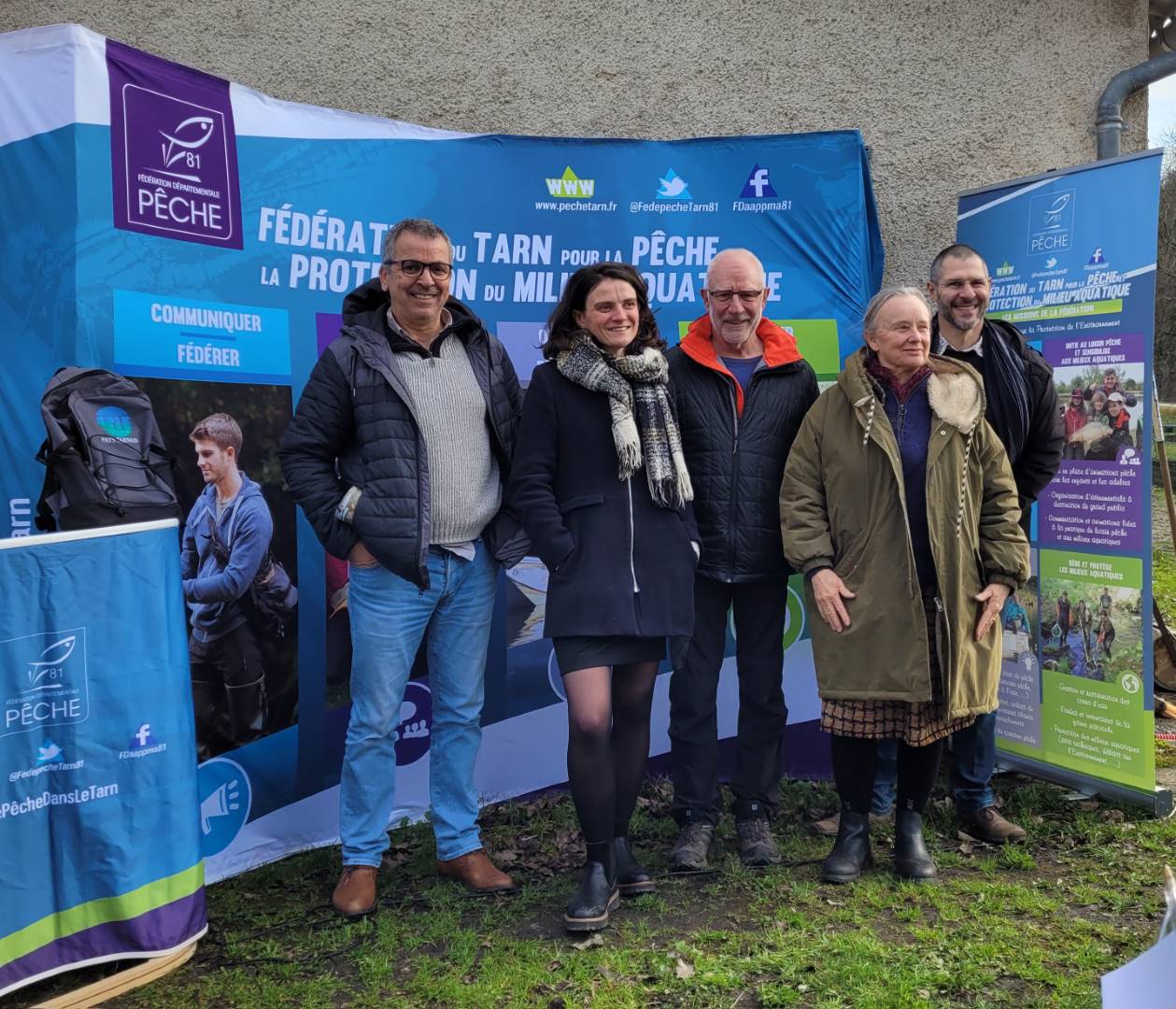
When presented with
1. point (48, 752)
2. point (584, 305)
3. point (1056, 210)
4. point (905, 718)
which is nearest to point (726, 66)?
point (1056, 210)

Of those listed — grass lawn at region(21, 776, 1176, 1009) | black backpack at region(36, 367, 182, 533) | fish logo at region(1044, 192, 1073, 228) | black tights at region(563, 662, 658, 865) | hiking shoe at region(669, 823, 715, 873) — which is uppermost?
fish logo at region(1044, 192, 1073, 228)

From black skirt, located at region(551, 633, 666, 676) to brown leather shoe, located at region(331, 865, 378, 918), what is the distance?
919 mm

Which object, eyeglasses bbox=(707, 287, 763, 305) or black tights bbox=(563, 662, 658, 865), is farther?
eyeglasses bbox=(707, 287, 763, 305)

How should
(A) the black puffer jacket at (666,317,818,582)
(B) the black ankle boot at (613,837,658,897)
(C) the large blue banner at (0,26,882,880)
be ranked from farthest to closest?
(A) the black puffer jacket at (666,317,818,582), (B) the black ankle boot at (613,837,658,897), (C) the large blue banner at (0,26,882,880)

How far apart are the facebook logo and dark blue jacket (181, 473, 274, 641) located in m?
2.25

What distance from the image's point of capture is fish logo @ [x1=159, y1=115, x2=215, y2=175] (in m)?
3.24

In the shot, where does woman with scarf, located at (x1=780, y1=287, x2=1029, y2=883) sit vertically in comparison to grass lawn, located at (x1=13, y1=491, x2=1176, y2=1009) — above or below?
above

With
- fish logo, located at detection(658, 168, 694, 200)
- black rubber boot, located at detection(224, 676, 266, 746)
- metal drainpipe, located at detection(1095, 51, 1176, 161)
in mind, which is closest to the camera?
black rubber boot, located at detection(224, 676, 266, 746)

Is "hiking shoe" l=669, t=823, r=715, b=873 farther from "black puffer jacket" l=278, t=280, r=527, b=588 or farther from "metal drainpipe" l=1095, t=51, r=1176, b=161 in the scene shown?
"metal drainpipe" l=1095, t=51, r=1176, b=161

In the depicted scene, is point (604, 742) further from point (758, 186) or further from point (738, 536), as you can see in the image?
point (758, 186)

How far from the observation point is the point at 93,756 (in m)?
2.67

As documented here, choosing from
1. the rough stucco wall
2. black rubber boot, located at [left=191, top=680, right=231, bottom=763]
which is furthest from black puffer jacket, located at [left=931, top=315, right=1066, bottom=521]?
black rubber boot, located at [left=191, top=680, right=231, bottom=763]

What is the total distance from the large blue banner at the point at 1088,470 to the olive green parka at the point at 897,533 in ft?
2.84

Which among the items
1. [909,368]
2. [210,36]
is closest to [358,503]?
[909,368]
